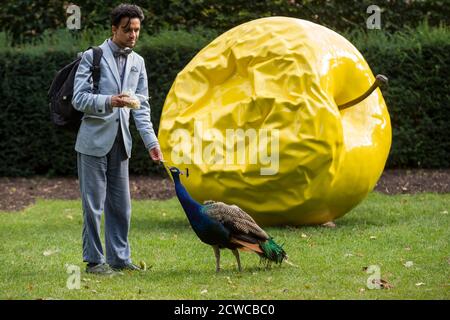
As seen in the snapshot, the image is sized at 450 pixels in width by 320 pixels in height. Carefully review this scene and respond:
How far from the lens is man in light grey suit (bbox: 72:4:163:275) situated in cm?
733

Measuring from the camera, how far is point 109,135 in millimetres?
7398

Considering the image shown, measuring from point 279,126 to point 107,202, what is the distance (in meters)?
2.32

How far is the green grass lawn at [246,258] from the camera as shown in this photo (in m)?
6.87

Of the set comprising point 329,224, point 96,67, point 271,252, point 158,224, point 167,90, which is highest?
point 96,67

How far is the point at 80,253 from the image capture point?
8.80 metres

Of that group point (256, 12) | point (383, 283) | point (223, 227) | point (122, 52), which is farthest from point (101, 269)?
point (256, 12)

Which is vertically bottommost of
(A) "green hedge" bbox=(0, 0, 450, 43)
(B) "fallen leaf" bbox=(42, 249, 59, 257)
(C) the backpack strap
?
(B) "fallen leaf" bbox=(42, 249, 59, 257)

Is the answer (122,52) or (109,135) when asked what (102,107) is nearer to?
(109,135)

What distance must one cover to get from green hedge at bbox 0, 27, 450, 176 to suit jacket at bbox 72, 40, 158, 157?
6329mm

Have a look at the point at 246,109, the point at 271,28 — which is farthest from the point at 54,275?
the point at 271,28

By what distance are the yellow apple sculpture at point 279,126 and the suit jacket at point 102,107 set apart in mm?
1977

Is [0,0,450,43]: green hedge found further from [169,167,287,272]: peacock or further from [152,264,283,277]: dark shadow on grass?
[169,167,287,272]: peacock

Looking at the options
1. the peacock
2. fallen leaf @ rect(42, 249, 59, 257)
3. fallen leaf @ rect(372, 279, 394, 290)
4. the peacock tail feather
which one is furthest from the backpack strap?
fallen leaf @ rect(372, 279, 394, 290)

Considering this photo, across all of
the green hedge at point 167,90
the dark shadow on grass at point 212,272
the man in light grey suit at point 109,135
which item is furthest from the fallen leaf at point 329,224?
the green hedge at point 167,90
